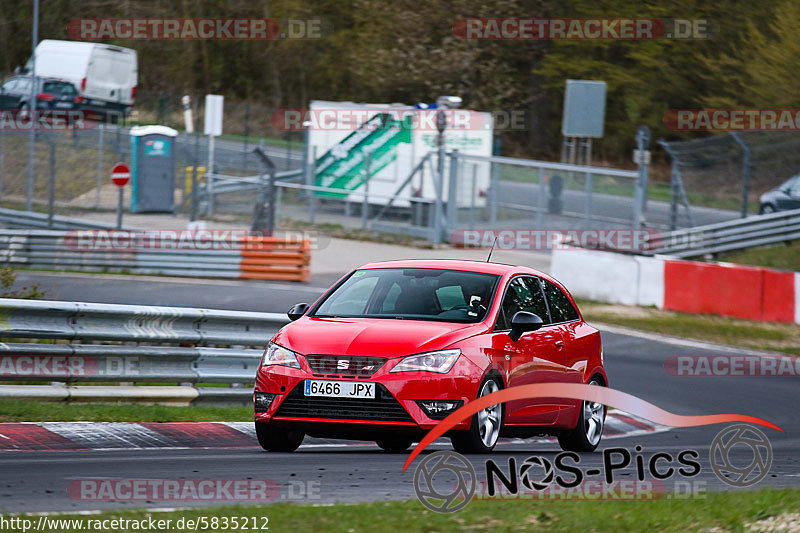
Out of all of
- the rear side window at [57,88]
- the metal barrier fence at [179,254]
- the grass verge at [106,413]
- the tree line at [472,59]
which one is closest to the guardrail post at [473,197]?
the metal barrier fence at [179,254]

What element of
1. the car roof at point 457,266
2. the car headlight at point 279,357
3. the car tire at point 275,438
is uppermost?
the car roof at point 457,266

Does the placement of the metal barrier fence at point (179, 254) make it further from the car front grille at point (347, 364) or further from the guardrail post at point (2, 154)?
the car front grille at point (347, 364)

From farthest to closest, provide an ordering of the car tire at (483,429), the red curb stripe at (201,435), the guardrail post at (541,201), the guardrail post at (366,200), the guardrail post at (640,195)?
the guardrail post at (366,200)
the guardrail post at (541,201)
the guardrail post at (640,195)
the red curb stripe at (201,435)
the car tire at (483,429)

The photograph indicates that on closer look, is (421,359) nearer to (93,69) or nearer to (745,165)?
(745,165)

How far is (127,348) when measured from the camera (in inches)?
415

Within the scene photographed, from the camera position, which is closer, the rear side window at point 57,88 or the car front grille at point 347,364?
the car front grille at point 347,364

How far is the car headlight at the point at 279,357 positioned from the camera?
828 centimetres

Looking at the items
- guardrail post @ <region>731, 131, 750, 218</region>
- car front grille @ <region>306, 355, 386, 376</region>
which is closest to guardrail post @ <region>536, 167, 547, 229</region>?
guardrail post @ <region>731, 131, 750, 218</region>

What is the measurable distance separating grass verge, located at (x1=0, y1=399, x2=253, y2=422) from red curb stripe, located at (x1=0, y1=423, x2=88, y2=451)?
41 centimetres

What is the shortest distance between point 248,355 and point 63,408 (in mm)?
2174

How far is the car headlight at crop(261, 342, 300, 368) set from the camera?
8.28 meters

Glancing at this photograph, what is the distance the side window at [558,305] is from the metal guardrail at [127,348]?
A: 116 inches

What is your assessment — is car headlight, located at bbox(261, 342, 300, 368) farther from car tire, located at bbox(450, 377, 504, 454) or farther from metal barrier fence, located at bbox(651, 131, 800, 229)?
metal barrier fence, located at bbox(651, 131, 800, 229)

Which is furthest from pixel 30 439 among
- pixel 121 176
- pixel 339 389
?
pixel 121 176
